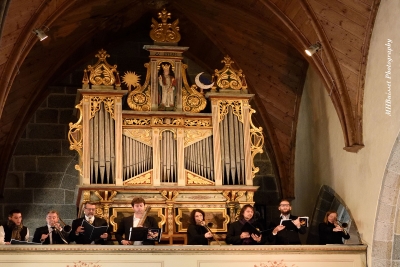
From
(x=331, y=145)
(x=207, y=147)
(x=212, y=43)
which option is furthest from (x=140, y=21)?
(x=331, y=145)

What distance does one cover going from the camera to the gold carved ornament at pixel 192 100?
1527cm

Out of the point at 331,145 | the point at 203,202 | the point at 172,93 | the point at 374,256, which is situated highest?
the point at 172,93

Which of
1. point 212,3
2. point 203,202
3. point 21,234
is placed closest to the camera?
point 21,234

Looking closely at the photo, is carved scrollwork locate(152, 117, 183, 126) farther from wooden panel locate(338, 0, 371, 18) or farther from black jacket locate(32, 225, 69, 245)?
wooden panel locate(338, 0, 371, 18)

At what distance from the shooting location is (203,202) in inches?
574

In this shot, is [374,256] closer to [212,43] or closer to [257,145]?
[257,145]

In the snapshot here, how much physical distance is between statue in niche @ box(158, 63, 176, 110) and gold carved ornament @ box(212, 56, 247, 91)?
729mm

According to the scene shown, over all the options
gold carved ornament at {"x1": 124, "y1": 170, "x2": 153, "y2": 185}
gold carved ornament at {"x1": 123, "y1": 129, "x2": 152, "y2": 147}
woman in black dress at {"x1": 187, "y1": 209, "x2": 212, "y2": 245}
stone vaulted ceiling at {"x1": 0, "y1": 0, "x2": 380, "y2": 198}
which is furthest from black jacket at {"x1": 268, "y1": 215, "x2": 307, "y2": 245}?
gold carved ornament at {"x1": 123, "y1": 129, "x2": 152, "y2": 147}

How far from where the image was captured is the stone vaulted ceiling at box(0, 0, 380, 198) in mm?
13617

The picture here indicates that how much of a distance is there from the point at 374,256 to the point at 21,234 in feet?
17.1

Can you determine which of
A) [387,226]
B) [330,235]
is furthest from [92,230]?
[387,226]

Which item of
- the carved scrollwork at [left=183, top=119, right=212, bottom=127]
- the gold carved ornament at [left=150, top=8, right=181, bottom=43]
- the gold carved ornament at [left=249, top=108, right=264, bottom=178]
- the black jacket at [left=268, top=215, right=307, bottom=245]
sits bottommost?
the black jacket at [left=268, top=215, right=307, bottom=245]

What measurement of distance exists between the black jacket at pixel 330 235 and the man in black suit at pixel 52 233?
3.86 metres

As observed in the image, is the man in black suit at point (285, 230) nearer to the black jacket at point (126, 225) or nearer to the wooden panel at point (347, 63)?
the black jacket at point (126, 225)
